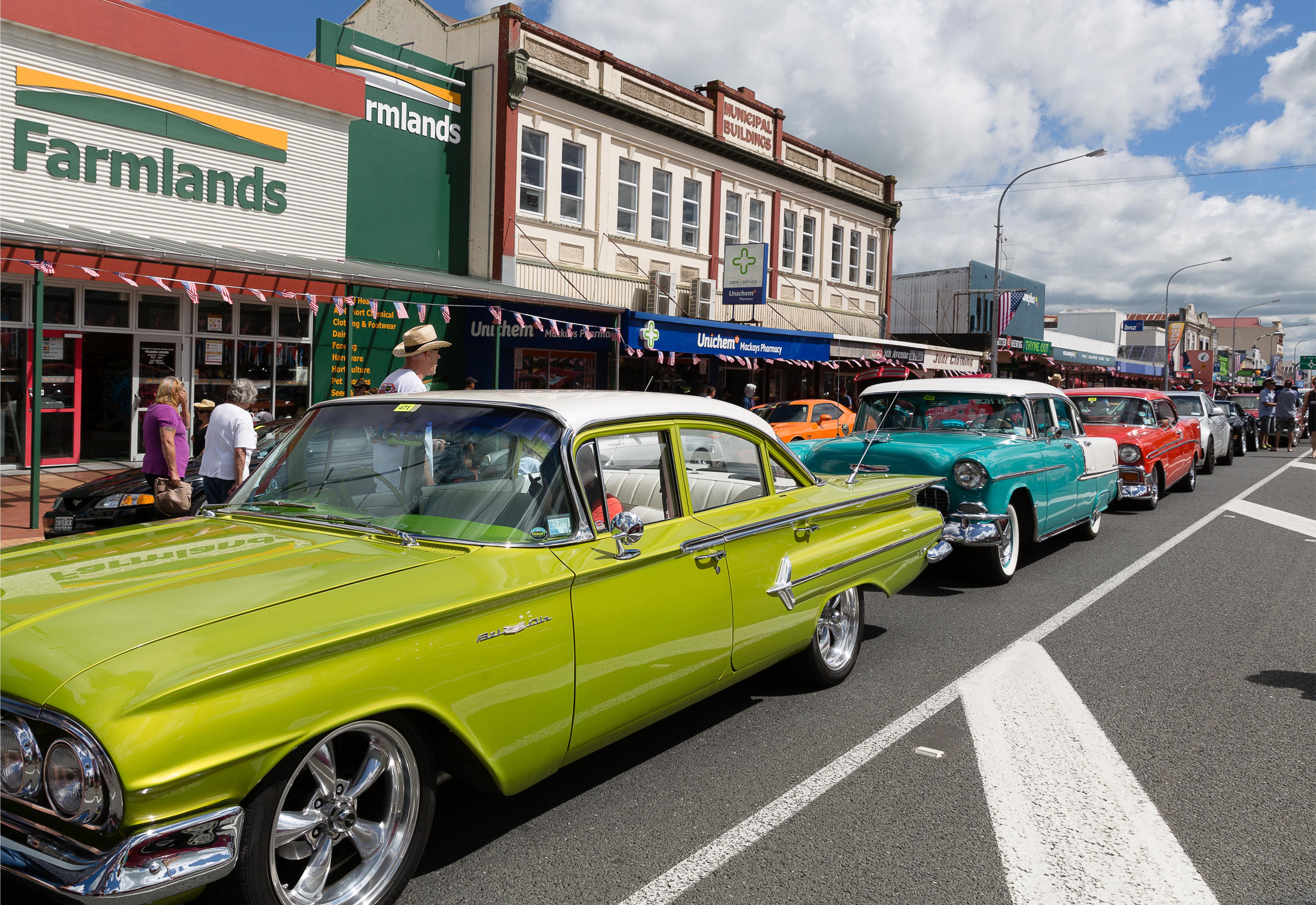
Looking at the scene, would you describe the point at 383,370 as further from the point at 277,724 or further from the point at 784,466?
the point at 277,724

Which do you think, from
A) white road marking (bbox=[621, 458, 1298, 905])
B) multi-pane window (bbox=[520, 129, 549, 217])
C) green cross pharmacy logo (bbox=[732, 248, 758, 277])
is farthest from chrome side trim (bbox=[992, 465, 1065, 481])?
green cross pharmacy logo (bbox=[732, 248, 758, 277])

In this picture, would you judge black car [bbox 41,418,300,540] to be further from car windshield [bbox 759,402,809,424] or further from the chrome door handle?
car windshield [bbox 759,402,809,424]

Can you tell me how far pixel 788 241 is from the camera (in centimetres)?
2927

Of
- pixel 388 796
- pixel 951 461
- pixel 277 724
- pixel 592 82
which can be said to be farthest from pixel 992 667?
pixel 592 82

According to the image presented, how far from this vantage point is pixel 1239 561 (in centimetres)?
938

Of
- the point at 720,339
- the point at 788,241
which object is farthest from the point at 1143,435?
the point at 788,241

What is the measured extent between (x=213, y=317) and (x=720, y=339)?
10347mm

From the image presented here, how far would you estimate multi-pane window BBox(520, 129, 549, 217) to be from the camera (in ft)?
68.4

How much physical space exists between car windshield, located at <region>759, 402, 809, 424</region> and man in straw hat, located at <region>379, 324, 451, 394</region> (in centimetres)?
1264

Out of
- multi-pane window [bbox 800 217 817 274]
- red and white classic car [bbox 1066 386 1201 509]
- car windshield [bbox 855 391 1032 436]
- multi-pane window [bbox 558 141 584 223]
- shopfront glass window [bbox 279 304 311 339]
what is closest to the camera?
car windshield [bbox 855 391 1032 436]

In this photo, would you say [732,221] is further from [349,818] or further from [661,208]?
[349,818]

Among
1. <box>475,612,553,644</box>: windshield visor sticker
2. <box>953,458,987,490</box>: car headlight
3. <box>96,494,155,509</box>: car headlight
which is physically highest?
<box>953,458,987,490</box>: car headlight

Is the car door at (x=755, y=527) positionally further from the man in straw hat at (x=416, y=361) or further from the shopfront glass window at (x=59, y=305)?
the shopfront glass window at (x=59, y=305)

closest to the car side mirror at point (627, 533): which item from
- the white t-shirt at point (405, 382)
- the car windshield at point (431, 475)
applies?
the car windshield at point (431, 475)
